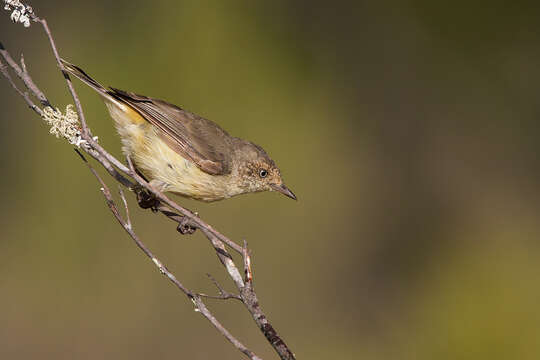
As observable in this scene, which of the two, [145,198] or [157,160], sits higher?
[157,160]

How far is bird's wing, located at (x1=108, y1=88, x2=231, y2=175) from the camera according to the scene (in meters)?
3.17

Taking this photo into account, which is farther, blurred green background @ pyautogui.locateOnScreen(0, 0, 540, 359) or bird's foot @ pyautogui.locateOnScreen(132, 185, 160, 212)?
blurred green background @ pyautogui.locateOnScreen(0, 0, 540, 359)

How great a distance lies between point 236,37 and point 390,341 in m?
3.27

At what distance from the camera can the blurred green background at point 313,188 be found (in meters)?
5.54

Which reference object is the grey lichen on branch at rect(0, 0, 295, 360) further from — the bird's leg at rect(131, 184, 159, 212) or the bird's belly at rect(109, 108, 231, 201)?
the bird's belly at rect(109, 108, 231, 201)

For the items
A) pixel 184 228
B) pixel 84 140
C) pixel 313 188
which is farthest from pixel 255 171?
pixel 313 188

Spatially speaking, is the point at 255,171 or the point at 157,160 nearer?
the point at 157,160

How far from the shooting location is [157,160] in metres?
3.16

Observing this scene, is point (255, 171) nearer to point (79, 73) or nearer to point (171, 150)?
point (171, 150)

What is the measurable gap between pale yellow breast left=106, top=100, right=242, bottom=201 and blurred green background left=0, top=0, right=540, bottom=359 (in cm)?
210

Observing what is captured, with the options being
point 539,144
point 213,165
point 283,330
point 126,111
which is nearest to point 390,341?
point 283,330

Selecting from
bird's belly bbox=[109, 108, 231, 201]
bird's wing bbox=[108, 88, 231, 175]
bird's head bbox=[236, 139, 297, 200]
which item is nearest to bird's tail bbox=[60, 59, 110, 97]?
bird's wing bbox=[108, 88, 231, 175]

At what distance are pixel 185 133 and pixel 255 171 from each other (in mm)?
461

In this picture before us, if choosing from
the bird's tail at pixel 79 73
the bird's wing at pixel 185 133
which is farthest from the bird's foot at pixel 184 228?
the bird's tail at pixel 79 73
